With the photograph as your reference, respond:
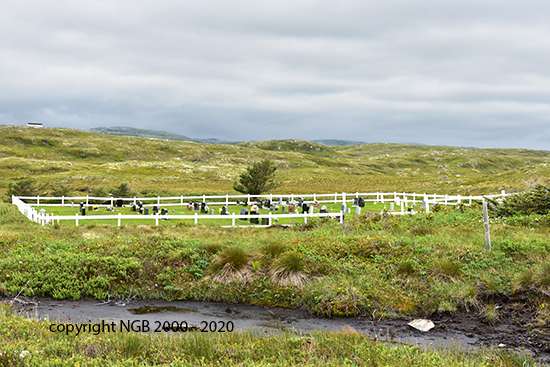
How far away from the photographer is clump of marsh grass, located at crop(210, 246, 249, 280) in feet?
34.1

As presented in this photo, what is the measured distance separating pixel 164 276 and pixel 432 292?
691 centimetres

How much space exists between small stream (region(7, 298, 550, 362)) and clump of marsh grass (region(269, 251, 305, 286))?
1024 mm

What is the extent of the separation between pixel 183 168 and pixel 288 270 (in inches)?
3345

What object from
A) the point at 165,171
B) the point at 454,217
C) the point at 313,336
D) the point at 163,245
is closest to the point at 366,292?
the point at 313,336

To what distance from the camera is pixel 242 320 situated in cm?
848

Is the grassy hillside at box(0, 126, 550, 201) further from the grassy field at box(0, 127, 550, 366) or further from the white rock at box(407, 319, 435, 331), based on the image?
the white rock at box(407, 319, 435, 331)

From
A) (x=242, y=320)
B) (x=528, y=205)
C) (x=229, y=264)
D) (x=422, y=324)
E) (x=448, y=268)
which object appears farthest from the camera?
(x=528, y=205)

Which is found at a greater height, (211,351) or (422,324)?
(211,351)

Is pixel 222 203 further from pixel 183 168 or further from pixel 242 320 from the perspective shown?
pixel 183 168

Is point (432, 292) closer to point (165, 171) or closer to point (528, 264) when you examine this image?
point (528, 264)

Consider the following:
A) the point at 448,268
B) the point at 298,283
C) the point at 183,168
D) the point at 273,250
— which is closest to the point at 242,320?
the point at 298,283

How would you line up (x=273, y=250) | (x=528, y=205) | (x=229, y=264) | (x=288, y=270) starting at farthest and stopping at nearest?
(x=528, y=205) → (x=273, y=250) → (x=229, y=264) → (x=288, y=270)

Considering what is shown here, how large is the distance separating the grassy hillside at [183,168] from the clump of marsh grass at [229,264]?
43.5 meters

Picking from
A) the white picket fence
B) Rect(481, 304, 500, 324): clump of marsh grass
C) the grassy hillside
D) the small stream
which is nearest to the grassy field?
Rect(481, 304, 500, 324): clump of marsh grass
